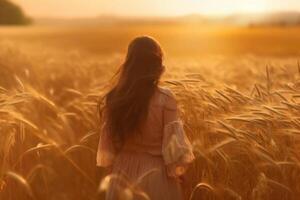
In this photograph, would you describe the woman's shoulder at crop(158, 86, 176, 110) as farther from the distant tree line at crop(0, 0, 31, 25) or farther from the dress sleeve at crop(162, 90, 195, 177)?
the distant tree line at crop(0, 0, 31, 25)

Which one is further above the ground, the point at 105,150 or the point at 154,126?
the point at 154,126

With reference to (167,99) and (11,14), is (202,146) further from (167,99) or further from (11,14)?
(11,14)

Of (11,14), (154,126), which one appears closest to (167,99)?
(154,126)

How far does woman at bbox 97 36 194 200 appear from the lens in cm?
267

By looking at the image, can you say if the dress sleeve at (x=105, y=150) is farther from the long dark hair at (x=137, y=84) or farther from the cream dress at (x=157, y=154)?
the long dark hair at (x=137, y=84)

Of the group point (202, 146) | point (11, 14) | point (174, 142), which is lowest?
point (11, 14)

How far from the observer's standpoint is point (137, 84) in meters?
2.67

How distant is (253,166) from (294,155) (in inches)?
7.0

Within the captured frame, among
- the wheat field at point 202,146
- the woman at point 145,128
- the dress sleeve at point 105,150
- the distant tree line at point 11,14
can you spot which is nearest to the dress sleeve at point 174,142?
the woman at point 145,128

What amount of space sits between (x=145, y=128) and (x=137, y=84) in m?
0.17

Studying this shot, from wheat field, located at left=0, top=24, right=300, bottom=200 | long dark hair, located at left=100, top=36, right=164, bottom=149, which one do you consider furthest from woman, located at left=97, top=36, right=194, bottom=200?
wheat field, located at left=0, top=24, right=300, bottom=200

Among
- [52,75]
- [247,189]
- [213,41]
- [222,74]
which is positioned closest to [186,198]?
[247,189]

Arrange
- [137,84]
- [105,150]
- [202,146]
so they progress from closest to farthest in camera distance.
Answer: [137,84], [105,150], [202,146]

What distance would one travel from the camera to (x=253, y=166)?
9.97ft
